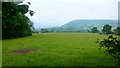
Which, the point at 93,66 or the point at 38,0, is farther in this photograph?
the point at 93,66

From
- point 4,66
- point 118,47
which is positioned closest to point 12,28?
point 4,66

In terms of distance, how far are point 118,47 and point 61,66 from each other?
2.54 metres

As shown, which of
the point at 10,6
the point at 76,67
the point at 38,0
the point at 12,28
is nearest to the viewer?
the point at 10,6

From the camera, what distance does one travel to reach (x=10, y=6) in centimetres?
283

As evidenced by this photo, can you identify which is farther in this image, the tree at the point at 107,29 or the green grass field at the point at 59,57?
the tree at the point at 107,29

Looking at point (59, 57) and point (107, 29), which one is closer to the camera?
point (59, 57)

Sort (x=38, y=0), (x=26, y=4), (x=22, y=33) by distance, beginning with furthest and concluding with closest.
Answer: (x=22, y=33) < (x=38, y=0) < (x=26, y=4)

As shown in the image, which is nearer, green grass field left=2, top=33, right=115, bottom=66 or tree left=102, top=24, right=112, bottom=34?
green grass field left=2, top=33, right=115, bottom=66

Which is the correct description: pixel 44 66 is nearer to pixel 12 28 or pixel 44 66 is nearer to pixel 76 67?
pixel 76 67

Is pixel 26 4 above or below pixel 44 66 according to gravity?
A: above

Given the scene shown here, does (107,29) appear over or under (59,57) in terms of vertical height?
over

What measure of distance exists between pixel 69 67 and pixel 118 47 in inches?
91.0

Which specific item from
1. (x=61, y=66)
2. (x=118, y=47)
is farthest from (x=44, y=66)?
(x=118, y=47)

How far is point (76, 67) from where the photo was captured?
4316mm
